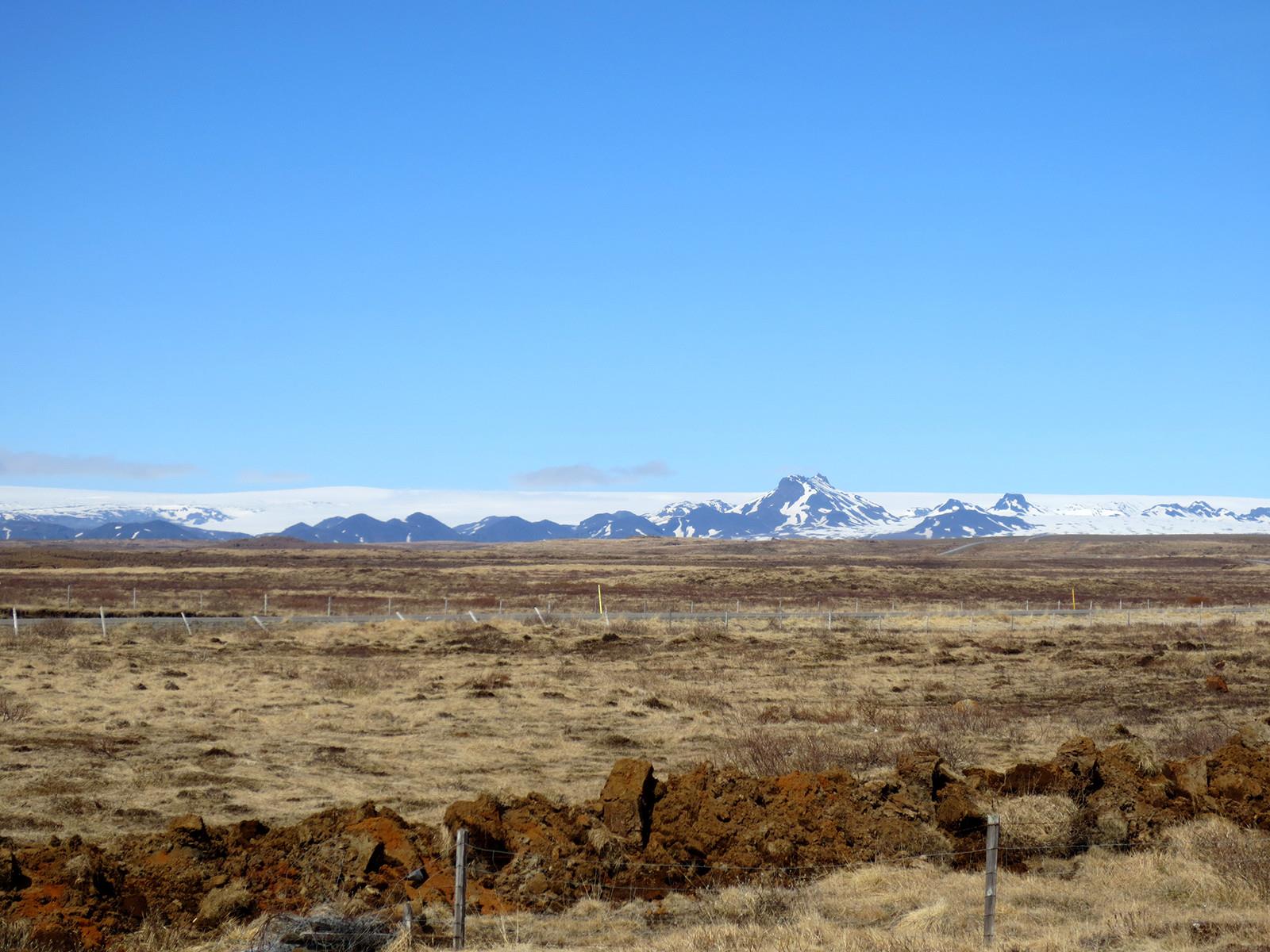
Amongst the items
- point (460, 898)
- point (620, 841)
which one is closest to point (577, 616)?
point (620, 841)

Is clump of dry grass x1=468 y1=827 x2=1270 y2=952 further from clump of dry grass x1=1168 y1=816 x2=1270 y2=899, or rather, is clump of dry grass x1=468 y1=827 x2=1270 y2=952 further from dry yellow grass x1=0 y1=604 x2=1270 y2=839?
dry yellow grass x1=0 y1=604 x2=1270 y2=839

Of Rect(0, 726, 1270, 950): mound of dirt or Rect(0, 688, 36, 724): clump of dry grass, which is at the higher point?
Rect(0, 726, 1270, 950): mound of dirt

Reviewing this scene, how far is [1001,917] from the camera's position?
10359 millimetres

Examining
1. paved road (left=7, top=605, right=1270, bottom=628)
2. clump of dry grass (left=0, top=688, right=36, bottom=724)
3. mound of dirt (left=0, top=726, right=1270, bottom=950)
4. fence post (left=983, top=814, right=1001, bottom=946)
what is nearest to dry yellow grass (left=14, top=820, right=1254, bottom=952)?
fence post (left=983, top=814, right=1001, bottom=946)

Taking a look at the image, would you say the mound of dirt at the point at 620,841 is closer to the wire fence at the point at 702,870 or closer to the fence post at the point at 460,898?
the wire fence at the point at 702,870

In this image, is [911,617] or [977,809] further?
[911,617]

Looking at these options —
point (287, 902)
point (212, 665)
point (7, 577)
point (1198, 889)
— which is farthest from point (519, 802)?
point (7, 577)

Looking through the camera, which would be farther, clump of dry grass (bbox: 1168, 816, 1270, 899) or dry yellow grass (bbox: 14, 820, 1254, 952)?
clump of dry grass (bbox: 1168, 816, 1270, 899)

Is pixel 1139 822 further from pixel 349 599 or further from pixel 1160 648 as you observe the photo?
pixel 349 599

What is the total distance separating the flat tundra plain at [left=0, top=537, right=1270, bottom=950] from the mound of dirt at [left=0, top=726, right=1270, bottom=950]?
1.81 feet

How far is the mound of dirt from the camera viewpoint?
1020 cm

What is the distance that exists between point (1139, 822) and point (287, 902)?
924cm

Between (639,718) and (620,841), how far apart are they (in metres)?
12.5

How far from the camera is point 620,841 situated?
12.4m
